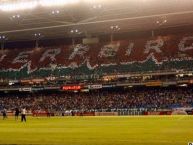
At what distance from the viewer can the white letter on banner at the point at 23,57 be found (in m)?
79.6

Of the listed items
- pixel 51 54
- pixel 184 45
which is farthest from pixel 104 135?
pixel 51 54

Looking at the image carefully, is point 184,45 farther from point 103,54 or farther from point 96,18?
point 96,18

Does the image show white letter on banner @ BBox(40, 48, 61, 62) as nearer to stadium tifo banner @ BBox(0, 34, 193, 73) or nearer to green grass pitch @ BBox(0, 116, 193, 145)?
stadium tifo banner @ BBox(0, 34, 193, 73)

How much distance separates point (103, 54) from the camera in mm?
74375

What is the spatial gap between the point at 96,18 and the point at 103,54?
12.8 meters

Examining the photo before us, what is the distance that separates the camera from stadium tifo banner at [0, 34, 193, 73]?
6888cm

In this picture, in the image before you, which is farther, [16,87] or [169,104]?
[16,87]

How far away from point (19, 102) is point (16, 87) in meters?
2.80

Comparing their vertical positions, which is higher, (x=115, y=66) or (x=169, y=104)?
(x=115, y=66)

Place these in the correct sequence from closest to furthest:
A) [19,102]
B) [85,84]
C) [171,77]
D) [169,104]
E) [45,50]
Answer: [169,104] → [171,77] → [85,84] → [19,102] → [45,50]

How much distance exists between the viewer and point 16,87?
75.7 m

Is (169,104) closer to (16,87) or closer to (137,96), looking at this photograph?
(137,96)

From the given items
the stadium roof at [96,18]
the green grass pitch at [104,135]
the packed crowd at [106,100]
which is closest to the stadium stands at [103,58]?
the stadium roof at [96,18]

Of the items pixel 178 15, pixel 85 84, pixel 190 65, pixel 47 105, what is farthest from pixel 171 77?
pixel 47 105
